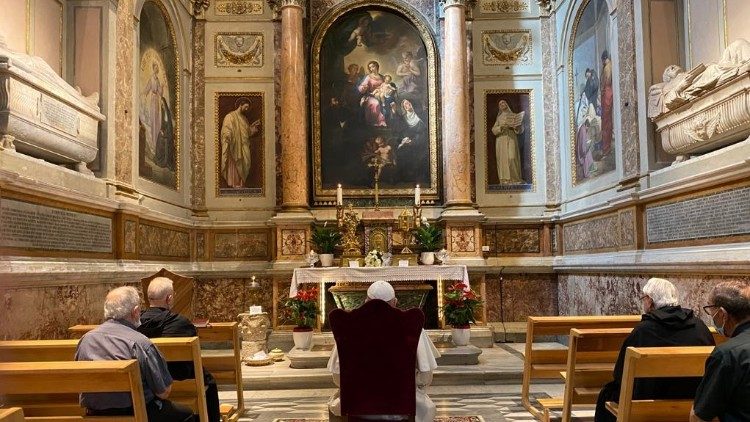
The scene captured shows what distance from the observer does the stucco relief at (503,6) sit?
13.6m

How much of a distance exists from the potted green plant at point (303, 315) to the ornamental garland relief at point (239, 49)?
547 centimetres

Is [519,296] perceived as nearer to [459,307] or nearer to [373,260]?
[459,307]

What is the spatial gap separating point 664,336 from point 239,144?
399 inches

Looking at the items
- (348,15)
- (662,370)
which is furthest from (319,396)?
(348,15)

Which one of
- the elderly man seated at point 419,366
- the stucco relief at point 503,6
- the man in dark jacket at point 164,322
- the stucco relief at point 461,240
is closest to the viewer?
the elderly man seated at point 419,366

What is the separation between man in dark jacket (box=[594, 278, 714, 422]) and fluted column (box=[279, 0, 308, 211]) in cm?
844

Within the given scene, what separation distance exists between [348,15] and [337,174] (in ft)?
10.7

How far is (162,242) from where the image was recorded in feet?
35.9

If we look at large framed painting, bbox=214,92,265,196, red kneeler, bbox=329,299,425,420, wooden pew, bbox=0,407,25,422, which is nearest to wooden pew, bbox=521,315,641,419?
red kneeler, bbox=329,299,425,420

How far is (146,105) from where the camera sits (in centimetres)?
1068

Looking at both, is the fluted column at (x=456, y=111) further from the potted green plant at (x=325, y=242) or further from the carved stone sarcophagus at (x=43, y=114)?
Result: the carved stone sarcophagus at (x=43, y=114)

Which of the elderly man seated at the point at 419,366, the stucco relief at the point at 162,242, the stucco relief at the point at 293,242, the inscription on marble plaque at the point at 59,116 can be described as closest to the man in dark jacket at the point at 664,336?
the elderly man seated at the point at 419,366

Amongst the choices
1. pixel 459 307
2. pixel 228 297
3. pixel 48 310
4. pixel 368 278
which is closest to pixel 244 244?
pixel 228 297

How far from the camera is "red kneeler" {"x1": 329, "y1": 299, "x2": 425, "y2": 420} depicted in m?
4.50
